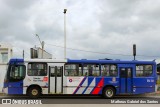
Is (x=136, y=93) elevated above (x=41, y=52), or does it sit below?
below

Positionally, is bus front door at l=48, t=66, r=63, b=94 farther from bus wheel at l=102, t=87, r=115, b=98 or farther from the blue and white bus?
bus wheel at l=102, t=87, r=115, b=98

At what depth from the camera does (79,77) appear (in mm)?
25766

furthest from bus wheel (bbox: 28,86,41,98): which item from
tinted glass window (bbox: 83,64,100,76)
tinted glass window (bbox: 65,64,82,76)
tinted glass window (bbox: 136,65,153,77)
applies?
tinted glass window (bbox: 136,65,153,77)

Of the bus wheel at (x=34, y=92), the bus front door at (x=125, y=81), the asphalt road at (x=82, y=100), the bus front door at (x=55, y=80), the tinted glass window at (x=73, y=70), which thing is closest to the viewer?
the asphalt road at (x=82, y=100)

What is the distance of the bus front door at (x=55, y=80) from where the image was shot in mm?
25344

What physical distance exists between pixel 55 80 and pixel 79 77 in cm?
170

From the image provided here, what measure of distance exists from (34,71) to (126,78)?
21.4ft

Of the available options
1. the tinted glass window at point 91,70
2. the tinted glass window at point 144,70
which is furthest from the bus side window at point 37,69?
the tinted glass window at point 144,70

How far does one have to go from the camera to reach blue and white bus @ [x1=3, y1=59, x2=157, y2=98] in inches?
993

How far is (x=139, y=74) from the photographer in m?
26.5

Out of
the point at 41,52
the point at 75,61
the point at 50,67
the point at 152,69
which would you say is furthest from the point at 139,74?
the point at 41,52

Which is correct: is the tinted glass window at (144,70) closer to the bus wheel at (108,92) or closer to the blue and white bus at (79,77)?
the blue and white bus at (79,77)

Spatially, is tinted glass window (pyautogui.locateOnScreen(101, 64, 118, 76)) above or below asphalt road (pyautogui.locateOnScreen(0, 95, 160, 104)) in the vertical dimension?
above

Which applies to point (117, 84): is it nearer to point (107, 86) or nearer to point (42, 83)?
point (107, 86)
